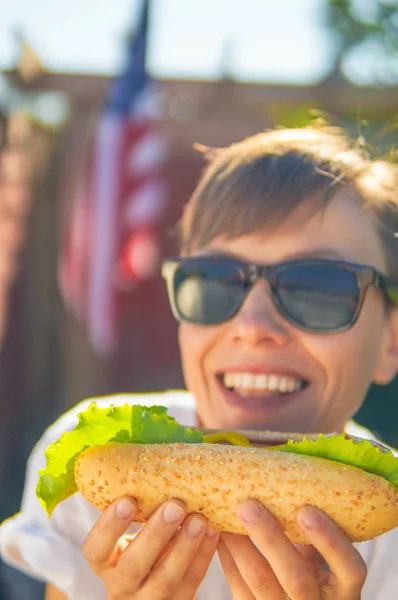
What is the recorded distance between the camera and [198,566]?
1.71 metres

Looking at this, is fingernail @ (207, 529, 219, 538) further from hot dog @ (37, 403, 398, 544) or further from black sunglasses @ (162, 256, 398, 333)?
black sunglasses @ (162, 256, 398, 333)

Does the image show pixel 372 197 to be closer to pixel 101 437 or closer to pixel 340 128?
pixel 340 128

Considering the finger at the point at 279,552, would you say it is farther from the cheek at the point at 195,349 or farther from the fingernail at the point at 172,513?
the cheek at the point at 195,349

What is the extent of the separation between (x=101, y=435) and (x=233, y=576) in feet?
1.64

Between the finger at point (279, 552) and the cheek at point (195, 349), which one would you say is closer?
the finger at point (279, 552)

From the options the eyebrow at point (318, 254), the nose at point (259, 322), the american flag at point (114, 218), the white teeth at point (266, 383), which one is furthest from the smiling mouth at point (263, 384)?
the american flag at point (114, 218)

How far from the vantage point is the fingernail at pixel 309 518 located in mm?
1493

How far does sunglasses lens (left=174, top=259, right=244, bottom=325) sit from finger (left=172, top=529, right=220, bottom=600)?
67cm

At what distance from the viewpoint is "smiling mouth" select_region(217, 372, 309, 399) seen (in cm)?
205

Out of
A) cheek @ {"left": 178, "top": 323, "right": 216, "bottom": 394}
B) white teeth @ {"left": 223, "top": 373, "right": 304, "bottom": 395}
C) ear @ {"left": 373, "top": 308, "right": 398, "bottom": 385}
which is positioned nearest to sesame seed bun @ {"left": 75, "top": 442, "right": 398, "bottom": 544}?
white teeth @ {"left": 223, "top": 373, "right": 304, "bottom": 395}

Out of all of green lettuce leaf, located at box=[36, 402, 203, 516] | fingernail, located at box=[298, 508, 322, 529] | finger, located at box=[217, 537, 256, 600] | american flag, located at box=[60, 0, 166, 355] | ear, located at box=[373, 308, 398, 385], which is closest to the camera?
fingernail, located at box=[298, 508, 322, 529]

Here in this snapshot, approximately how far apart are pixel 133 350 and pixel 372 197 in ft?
17.9

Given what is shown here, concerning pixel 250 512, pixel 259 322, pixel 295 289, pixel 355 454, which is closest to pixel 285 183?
pixel 295 289

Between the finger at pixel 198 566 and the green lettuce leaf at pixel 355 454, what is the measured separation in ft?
1.07
